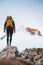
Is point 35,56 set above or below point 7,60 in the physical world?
below

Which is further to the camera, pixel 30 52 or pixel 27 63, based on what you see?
pixel 30 52

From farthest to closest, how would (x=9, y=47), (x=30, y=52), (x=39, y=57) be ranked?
(x=9, y=47) < (x=30, y=52) < (x=39, y=57)

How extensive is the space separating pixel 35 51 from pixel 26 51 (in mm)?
331

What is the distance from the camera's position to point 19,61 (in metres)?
0.82

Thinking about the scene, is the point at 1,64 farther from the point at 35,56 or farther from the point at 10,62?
the point at 35,56

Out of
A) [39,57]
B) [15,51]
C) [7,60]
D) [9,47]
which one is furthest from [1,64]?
[9,47]

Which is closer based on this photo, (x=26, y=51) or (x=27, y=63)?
(x=27, y=63)

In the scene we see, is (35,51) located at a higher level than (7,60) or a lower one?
lower

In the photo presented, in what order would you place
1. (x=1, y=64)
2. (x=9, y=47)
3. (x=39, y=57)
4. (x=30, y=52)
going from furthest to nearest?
(x=9, y=47) < (x=30, y=52) < (x=39, y=57) < (x=1, y=64)

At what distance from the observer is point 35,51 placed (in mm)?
9148

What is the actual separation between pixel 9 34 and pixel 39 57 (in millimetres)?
1929

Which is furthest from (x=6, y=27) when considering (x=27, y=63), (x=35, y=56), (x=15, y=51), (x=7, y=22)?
(x=27, y=63)

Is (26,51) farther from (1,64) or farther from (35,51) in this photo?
(1,64)

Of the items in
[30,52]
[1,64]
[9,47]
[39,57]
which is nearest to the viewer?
[1,64]
